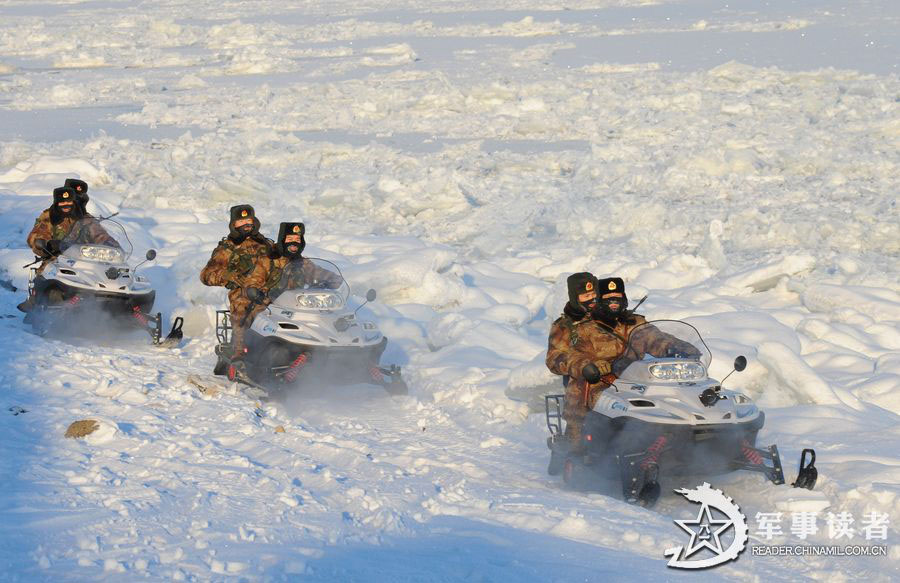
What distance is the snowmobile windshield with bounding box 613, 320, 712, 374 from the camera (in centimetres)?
758

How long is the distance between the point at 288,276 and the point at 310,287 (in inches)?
9.0

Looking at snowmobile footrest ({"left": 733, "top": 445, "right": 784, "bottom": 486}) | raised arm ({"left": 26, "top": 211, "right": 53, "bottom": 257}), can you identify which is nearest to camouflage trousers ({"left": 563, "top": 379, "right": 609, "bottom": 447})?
snowmobile footrest ({"left": 733, "top": 445, "right": 784, "bottom": 486})

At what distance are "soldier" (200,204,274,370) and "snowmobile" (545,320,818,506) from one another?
3.98 metres

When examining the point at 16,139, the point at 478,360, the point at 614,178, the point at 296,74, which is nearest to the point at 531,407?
the point at 478,360

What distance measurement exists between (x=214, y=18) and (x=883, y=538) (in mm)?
67656

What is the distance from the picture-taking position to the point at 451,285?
13.7 meters

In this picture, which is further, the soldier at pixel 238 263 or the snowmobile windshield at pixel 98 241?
the snowmobile windshield at pixel 98 241

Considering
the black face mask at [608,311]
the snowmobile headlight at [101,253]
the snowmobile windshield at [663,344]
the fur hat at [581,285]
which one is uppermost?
the fur hat at [581,285]

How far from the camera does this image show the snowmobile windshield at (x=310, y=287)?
9875 millimetres

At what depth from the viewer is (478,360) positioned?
36.2 ft

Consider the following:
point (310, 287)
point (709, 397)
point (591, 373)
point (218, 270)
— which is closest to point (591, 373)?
point (591, 373)

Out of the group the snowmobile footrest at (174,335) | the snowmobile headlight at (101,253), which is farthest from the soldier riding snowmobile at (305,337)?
the snowmobile headlight at (101,253)

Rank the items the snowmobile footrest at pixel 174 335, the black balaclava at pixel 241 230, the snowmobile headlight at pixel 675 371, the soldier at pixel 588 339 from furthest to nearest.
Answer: the snowmobile footrest at pixel 174 335
the black balaclava at pixel 241 230
the soldier at pixel 588 339
the snowmobile headlight at pixel 675 371

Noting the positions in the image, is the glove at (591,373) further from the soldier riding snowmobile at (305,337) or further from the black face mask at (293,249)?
the black face mask at (293,249)
